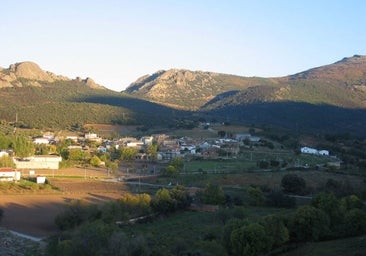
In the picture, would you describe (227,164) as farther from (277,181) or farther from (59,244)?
(59,244)

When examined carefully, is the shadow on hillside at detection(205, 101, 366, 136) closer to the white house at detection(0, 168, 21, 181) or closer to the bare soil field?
the bare soil field

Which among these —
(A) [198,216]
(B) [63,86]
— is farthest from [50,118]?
(A) [198,216]

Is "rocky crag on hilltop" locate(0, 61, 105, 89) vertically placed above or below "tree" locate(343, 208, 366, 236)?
above

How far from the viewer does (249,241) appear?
2788 centimetres

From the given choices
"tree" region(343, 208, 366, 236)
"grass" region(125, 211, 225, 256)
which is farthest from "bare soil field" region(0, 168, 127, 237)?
"tree" region(343, 208, 366, 236)

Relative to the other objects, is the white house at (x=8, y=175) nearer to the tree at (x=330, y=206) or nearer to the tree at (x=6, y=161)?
the tree at (x=6, y=161)

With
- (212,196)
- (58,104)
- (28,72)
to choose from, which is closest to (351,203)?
(212,196)

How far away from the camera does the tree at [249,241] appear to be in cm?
2773

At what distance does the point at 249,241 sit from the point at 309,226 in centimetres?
558

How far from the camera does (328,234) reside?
105 feet

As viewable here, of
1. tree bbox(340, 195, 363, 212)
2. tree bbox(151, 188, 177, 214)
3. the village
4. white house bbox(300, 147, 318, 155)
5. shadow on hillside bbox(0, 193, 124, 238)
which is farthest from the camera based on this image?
white house bbox(300, 147, 318, 155)

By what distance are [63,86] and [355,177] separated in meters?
140

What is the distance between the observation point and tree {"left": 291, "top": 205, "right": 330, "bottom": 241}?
3158 centimetres

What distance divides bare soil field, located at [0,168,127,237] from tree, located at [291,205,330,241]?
→ 1665 cm
